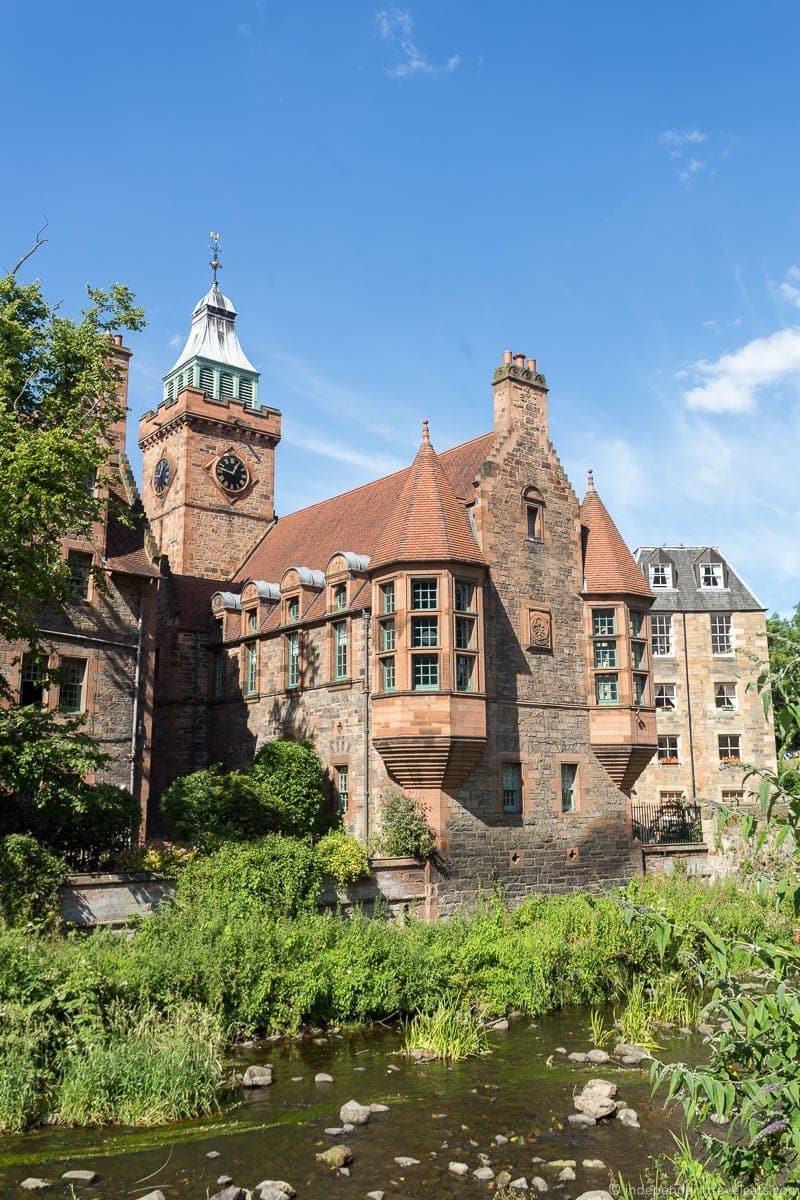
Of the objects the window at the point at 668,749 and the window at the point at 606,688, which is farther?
the window at the point at 668,749

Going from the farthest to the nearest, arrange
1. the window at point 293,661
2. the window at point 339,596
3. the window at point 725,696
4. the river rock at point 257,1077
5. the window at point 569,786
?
the window at point 725,696 → the window at point 293,661 → the window at point 339,596 → the window at point 569,786 → the river rock at point 257,1077

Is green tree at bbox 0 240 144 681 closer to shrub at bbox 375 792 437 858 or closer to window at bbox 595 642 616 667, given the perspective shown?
shrub at bbox 375 792 437 858

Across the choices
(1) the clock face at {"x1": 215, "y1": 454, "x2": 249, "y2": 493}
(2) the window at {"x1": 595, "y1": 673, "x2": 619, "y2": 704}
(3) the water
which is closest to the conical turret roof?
(2) the window at {"x1": 595, "y1": 673, "x2": 619, "y2": 704}

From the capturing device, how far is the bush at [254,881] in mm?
19297

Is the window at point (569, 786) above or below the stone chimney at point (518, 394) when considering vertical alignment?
below

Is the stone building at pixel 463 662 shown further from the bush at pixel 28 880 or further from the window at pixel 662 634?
the window at pixel 662 634

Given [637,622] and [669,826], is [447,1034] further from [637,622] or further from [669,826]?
[669,826]

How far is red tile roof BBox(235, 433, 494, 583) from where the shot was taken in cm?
2878

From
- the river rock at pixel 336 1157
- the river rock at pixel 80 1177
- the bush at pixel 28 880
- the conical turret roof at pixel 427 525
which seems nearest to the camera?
the river rock at pixel 80 1177

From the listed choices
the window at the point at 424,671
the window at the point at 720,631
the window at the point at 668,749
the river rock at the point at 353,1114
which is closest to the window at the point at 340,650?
the window at the point at 424,671

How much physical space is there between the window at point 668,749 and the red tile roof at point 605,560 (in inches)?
583

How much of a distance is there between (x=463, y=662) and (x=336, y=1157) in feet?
48.2

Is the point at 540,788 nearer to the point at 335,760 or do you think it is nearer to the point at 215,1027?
the point at 335,760

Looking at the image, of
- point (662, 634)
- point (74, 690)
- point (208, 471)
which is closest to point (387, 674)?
point (74, 690)
